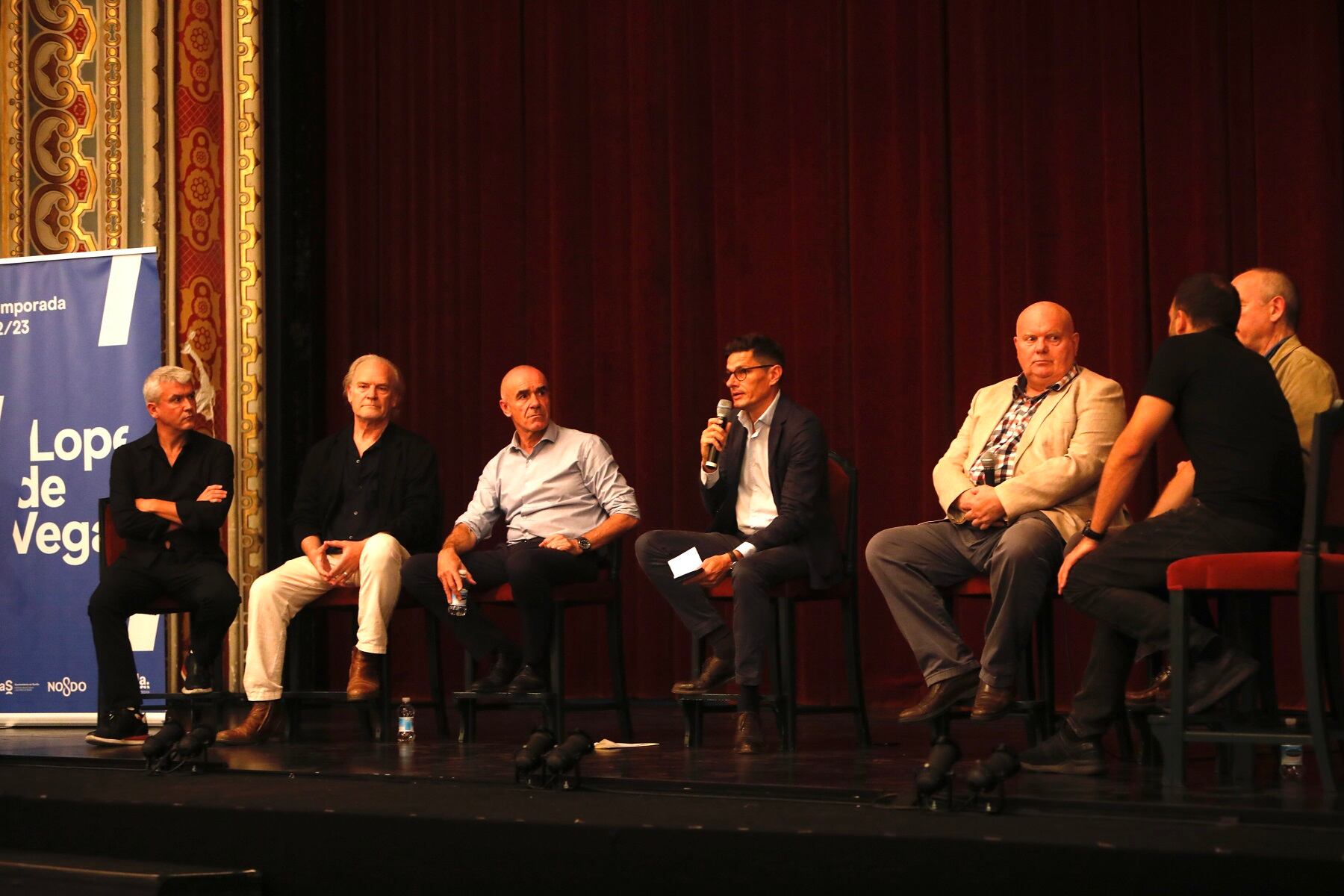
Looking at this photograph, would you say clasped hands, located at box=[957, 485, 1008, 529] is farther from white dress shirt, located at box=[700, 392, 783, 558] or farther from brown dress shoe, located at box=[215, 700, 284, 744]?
brown dress shoe, located at box=[215, 700, 284, 744]

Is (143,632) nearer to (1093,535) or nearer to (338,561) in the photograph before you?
(338,561)

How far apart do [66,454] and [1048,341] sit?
11.0ft

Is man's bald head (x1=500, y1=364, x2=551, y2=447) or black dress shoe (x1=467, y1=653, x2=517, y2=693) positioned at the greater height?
man's bald head (x1=500, y1=364, x2=551, y2=447)

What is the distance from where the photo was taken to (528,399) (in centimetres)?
459

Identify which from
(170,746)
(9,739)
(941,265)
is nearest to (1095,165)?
(941,265)

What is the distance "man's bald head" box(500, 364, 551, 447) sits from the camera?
4.59 metres

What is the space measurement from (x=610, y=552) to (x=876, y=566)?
0.91 meters

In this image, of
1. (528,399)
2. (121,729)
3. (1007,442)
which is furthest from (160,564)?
(1007,442)

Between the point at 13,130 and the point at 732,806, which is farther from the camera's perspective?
the point at 13,130

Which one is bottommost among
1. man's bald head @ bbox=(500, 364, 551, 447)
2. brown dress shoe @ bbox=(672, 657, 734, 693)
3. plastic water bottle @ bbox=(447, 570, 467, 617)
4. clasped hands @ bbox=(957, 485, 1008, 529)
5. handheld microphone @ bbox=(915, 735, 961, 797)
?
handheld microphone @ bbox=(915, 735, 961, 797)

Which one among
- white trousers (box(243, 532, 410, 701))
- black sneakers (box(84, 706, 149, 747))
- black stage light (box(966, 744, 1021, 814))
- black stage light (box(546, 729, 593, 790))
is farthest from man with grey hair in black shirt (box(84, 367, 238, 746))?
black stage light (box(966, 744, 1021, 814))

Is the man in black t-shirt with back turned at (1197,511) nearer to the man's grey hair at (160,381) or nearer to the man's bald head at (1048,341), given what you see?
the man's bald head at (1048,341)

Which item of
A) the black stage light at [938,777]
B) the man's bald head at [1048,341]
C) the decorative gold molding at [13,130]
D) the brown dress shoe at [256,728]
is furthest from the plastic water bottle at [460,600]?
the decorative gold molding at [13,130]

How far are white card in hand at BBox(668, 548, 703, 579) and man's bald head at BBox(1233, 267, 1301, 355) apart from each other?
146 centimetres
